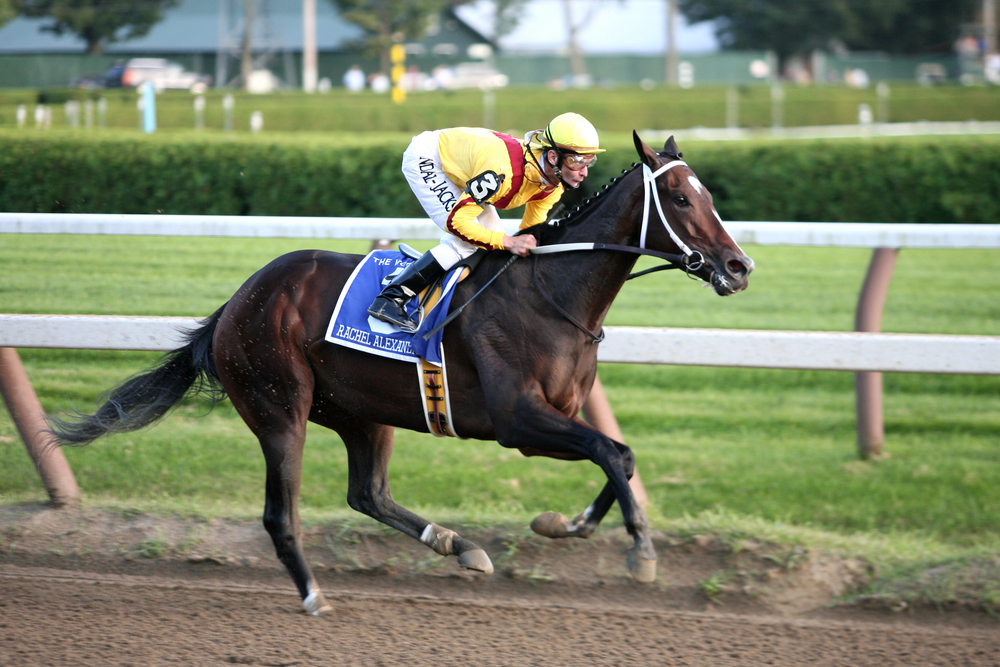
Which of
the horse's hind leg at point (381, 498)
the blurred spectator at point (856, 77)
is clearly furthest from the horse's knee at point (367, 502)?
the blurred spectator at point (856, 77)

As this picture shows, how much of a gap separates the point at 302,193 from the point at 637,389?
4.70 meters

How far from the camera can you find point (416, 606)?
151 inches

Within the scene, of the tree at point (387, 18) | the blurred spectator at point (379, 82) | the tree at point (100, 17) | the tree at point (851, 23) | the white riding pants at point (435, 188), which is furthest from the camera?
the tree at point (851, 23)

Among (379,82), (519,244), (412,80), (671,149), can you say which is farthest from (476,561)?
(412,80)

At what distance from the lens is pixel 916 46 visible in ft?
163

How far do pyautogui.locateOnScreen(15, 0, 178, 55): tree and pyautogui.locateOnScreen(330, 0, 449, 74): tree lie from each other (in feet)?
23.9

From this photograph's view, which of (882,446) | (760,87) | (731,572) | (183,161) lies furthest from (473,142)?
(760,87)

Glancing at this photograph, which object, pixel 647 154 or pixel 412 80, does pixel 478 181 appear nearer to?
pixel 647 154

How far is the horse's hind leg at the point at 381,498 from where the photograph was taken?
12.5 feet

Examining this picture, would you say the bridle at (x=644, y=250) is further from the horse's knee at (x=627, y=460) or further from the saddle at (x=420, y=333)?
the horse's knee at (x=627, y=460)

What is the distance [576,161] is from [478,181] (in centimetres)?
35

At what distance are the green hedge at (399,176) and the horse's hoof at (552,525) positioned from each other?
463 centimetres

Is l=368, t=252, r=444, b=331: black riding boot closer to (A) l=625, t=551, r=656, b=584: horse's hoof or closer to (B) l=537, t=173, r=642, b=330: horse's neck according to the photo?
(B) l=537, t=173, r=642, b=330: horse's neck

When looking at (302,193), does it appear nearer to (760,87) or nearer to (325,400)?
(325,400)
